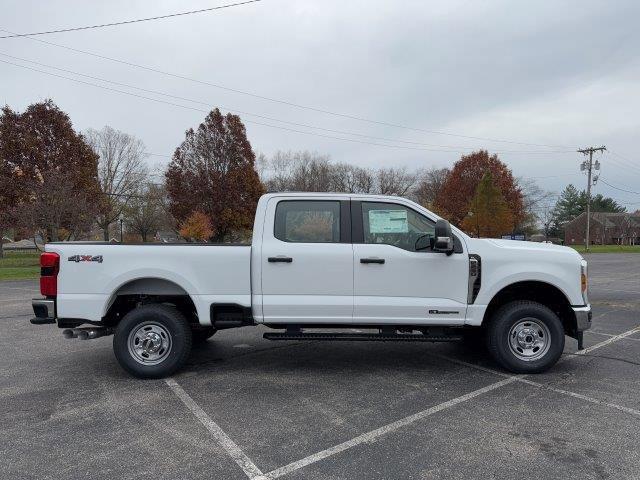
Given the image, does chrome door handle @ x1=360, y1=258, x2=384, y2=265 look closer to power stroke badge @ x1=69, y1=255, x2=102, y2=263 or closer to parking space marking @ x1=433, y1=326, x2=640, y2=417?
parking space marking @ x1=433, y1=326, x2=640, y2=417

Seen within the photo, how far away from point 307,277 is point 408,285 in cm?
109

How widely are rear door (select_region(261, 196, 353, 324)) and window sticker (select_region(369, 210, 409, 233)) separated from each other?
30 centimetres

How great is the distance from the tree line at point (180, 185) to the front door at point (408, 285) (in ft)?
48.3

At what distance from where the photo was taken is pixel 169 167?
39438 mm

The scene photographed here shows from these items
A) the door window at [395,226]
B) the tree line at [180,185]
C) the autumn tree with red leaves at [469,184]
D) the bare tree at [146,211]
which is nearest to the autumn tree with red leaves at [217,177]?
the tree line at [180,185]

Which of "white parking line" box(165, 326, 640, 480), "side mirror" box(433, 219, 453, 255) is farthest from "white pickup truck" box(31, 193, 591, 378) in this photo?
"white parking line" box(165, 326, 640, 480)

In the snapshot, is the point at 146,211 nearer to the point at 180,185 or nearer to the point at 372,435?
the point at 180,185

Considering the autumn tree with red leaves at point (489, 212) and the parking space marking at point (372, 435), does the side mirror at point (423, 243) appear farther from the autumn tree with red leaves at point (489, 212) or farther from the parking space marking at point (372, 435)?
the autumn tree with red leaves at point (489, 212)

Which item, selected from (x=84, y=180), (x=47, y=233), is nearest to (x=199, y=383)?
(x=47, y=233)

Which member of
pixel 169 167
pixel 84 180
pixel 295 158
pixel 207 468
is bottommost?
pixel 207 468

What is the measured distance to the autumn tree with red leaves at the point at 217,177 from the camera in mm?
38812

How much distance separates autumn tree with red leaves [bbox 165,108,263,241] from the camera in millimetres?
38812

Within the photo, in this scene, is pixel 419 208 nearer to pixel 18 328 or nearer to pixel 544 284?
pixel 544 284

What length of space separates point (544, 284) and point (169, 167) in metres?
38.0
